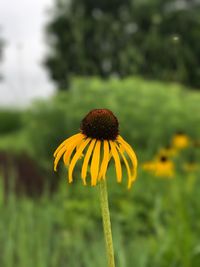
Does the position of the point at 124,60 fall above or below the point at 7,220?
above

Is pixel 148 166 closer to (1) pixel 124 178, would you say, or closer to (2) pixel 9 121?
(1) pixel 124 178

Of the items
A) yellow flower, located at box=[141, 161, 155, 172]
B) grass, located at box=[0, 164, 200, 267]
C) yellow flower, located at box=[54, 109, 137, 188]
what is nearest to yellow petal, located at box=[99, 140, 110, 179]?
yellow flower, located at box=[54, 109, 137, 188]

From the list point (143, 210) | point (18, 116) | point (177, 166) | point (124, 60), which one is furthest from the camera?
point (18, 116)

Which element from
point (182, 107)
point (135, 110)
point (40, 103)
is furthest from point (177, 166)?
point (40, 103)

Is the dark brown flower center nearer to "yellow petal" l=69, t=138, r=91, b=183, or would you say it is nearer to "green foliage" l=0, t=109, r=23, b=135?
"yellow petal" l=69, t=138, r=91, b=183

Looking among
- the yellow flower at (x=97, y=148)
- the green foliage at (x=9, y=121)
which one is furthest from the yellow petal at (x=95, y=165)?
the green foliage at (x=9, y=121)

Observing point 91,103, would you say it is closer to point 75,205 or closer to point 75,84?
point 75,84

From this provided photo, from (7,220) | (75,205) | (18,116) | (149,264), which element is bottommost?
(149,264)
